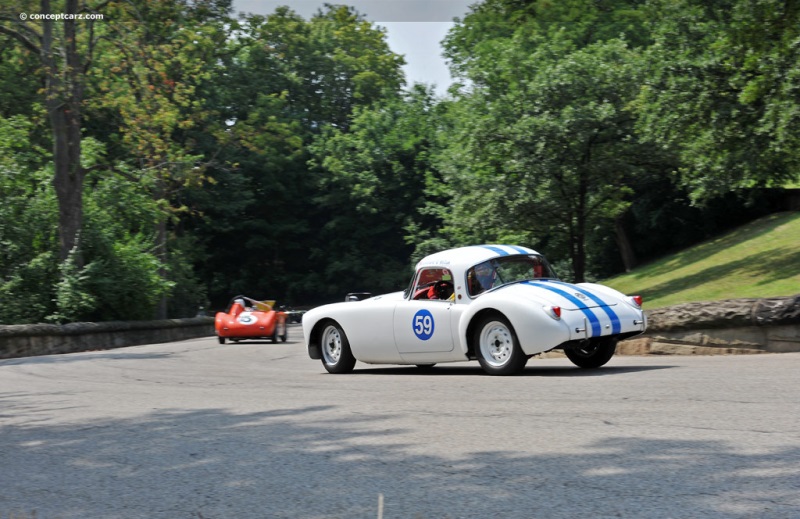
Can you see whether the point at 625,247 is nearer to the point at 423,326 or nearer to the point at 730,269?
the point at 730,269

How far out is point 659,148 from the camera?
108 ft

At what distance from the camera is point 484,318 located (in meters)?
12.0

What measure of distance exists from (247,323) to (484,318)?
16104mm

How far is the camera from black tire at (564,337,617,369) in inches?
492

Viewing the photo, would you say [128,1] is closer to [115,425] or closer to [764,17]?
[764,17]

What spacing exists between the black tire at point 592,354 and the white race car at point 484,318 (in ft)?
0.04

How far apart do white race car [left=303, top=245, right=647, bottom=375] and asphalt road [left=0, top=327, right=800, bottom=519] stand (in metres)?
0.52

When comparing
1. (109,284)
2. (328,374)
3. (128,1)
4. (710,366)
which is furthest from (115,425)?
(128,1)

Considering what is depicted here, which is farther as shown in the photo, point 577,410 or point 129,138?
point 129,138

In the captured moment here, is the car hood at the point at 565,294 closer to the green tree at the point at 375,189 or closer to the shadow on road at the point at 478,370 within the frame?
the shadow on road at the point at 478,370

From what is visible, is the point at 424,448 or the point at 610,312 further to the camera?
the point at 610,312

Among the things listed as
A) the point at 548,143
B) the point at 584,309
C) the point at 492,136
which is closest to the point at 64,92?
the point at 492,136

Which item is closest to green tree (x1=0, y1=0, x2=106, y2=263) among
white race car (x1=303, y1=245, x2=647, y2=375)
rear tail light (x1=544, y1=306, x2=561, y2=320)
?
white race car (x1=303, y1=245, x2=647, y2=375)

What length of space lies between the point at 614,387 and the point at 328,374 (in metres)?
5.37
